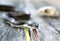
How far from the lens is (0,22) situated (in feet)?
1.97

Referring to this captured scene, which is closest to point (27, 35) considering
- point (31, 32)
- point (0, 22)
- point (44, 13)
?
point (31, 32)

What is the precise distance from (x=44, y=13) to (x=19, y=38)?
356 mm

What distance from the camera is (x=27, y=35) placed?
463 millimetres

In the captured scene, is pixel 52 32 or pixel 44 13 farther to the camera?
pixel 44 13

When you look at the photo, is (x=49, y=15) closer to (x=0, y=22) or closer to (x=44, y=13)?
(x=44, y=13)

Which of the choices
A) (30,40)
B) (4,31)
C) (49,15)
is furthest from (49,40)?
(49,15)

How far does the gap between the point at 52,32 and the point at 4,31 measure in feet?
0.58

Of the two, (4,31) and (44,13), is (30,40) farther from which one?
(44,13)

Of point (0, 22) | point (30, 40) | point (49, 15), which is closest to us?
point (30, 40)

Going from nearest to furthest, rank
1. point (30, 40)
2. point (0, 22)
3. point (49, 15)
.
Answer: point (30, 40), point (0, 22), point (49, 15)

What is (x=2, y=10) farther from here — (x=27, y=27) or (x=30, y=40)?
(x=30, y=40)

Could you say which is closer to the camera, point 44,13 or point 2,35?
point 2,35

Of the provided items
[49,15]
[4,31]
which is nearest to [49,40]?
[4,31]

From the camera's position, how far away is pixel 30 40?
1.41ft
